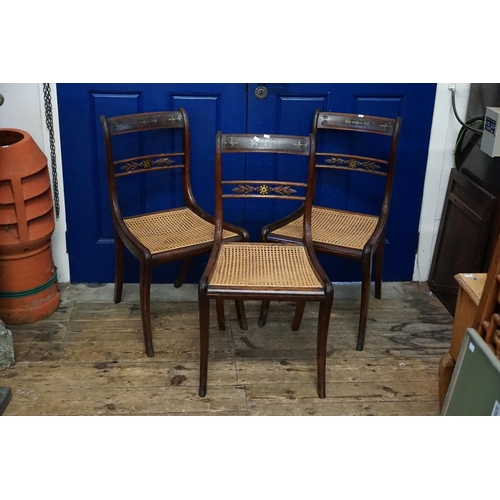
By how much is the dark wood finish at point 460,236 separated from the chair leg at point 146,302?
138 cm

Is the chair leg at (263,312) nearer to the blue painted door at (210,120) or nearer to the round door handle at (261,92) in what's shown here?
the blue painted door at (210,120)

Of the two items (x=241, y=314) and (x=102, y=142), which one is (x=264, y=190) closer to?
(x=241, y=314)

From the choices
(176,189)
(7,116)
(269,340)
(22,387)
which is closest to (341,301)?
(269,340)

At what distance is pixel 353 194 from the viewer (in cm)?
307

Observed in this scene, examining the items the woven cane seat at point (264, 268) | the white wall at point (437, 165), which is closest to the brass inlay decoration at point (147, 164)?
the woven cane seat at point (264, 268)

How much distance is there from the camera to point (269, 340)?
9.06 feet

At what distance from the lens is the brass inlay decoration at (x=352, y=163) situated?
2.81 metres

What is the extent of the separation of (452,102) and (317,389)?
1.42 m

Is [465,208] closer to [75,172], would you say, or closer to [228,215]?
[228,215]

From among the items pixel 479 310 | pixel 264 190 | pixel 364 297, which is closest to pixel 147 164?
pixel 264 190

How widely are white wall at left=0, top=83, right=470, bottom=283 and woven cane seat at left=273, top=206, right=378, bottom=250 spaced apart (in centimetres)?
46

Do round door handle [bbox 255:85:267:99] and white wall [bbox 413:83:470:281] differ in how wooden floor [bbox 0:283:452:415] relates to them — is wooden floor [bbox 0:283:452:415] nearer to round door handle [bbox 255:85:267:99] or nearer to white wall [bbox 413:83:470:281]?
white wall [bbox 413:83:470:281]

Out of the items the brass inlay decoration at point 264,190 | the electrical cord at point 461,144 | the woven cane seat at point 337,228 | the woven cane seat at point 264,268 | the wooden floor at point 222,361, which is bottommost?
the wooden floor at point 222,361

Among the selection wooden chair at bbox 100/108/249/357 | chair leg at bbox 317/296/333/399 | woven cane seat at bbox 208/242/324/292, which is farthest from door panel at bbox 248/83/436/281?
chair leg at bbox 317/296/333/399
